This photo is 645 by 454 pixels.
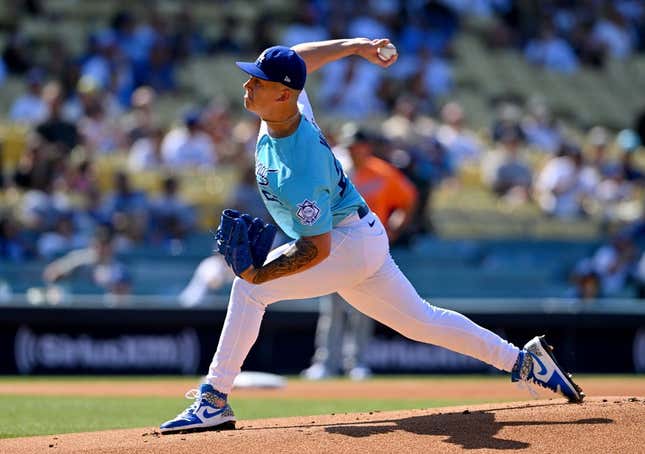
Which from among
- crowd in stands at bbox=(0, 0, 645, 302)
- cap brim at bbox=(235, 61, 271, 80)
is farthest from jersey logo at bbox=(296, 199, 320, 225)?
crowd in stands at bbox=(0, 0, 645, 302)

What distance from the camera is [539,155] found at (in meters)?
16.9

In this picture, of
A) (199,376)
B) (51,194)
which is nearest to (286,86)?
(199,376)

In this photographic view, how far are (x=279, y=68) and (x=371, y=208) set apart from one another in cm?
505

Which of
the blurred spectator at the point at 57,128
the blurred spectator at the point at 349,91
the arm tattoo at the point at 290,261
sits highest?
the blurred spectator at the point at 349,91

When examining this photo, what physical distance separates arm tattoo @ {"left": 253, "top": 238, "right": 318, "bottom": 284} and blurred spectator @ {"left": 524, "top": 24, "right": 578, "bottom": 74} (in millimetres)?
15148

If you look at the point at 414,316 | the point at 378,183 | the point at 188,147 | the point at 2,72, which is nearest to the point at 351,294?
the point at 414,316

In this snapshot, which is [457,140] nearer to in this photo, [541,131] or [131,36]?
[541,131]

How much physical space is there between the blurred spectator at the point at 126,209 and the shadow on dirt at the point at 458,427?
307 inches

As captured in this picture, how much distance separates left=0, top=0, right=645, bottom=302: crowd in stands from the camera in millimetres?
13336

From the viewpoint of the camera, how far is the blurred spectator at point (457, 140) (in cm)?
1603

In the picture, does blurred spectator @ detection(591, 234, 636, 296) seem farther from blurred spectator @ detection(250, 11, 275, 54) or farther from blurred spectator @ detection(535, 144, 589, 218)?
blurred spectator @ detection(250, 11, 275, 54)

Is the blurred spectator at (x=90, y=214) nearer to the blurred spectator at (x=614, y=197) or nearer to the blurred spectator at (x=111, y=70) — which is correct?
the blurred spectator at (x=111, y=70)

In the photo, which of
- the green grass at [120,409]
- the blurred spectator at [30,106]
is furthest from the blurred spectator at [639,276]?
the blurred spectator at [30,106]

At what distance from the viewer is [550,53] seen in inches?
794
